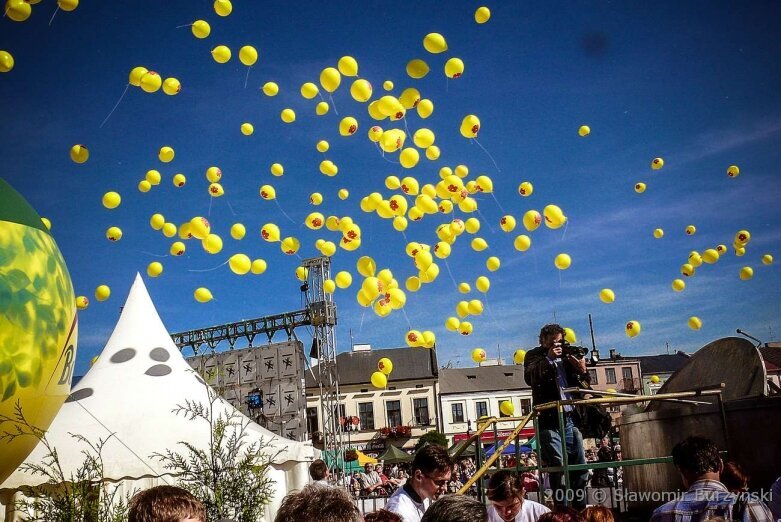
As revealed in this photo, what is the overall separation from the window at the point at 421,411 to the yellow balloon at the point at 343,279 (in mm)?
36362

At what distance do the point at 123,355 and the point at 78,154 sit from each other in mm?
3001

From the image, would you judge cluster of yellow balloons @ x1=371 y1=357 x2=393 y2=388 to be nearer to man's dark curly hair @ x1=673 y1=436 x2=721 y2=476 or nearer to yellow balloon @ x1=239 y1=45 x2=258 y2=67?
yellow balloon @ x1=239 y1=45 x2=258 y2=67

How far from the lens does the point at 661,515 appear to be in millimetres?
3551

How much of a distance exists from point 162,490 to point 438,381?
46.2 meters

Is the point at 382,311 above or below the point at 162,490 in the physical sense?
above

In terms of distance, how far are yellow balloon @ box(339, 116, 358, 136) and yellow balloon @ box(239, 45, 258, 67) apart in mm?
1641

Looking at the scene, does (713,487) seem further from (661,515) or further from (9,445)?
(9,445)

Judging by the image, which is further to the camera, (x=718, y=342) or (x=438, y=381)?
(x=438, y=381)


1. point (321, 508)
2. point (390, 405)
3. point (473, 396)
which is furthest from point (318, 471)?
point (473, 396)

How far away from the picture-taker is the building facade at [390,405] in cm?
4591

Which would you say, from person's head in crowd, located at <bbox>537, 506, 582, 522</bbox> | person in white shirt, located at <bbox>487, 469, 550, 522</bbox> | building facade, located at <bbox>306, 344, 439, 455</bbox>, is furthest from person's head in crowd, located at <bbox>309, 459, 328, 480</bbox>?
building facade, located at <bbox>306, 344, 439, 455</bbox>

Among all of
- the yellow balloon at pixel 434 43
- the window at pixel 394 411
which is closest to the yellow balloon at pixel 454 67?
the yellow balloon at pixel 434 43

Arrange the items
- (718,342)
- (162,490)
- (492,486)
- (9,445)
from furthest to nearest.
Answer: (718,342) → (492,486) → (9,445) → (162,490)

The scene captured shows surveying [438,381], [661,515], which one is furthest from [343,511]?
[438,381]
